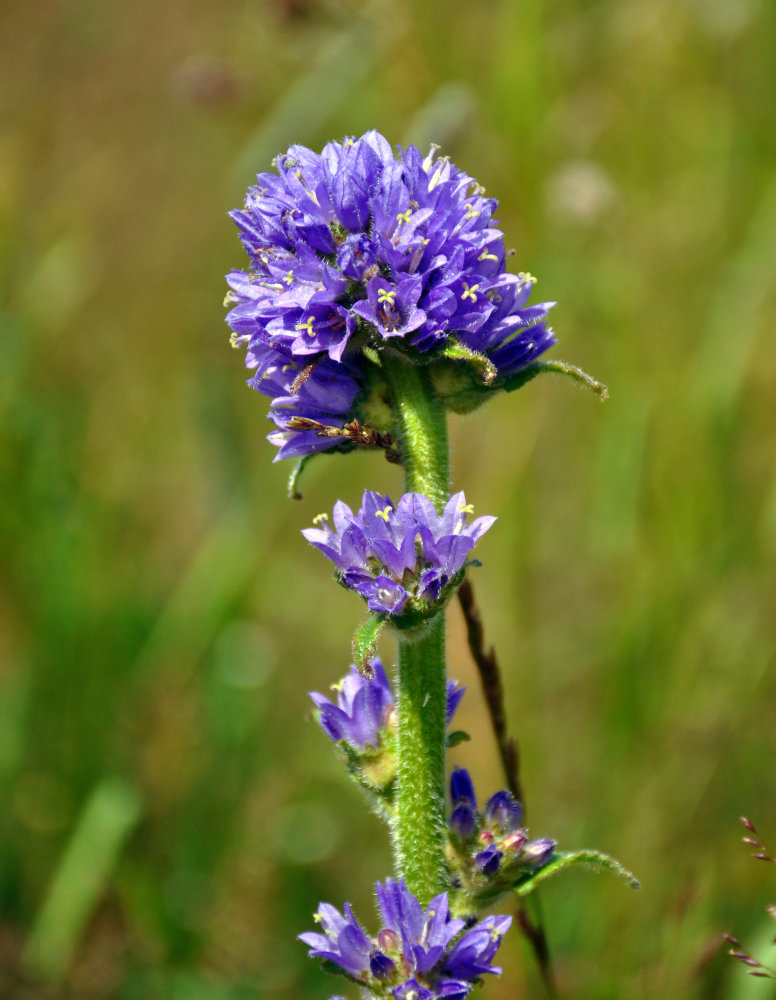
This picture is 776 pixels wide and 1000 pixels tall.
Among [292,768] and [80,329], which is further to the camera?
[80,329]

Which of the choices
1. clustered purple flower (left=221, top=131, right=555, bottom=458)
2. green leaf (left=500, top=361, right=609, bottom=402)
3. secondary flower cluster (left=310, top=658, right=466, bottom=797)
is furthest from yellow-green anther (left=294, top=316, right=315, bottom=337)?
secondary flower cluster (left=310, top=658, right=466, bottom=797)

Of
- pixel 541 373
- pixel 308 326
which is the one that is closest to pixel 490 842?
pixel 541 373

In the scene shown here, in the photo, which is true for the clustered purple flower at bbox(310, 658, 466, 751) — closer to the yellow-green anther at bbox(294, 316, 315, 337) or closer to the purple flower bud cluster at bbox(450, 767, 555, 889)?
the purple flower bud cluster at bbox(450, 767, 555, 889)

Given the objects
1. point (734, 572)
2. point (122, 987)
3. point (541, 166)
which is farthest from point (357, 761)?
point (541, 166)

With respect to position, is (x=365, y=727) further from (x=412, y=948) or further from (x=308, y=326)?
(x=308, y=326)

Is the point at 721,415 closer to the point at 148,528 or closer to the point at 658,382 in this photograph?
the point at 658,382
